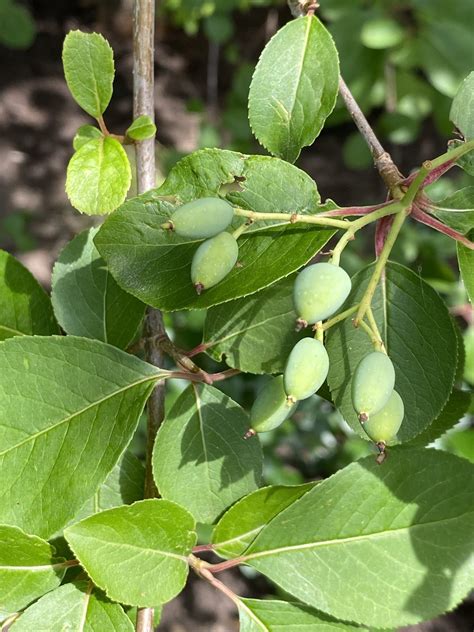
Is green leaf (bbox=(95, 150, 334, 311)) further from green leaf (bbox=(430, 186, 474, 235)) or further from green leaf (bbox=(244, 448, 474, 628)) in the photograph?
green leaf (bbox=(244, 448, 474, 628))

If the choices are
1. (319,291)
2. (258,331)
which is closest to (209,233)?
(319,291)

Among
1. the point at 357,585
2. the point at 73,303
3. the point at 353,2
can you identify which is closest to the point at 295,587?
the point at 357,585

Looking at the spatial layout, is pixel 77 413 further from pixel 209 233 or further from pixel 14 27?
pixel 14 27

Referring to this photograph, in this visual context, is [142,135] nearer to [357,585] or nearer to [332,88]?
[332,88]

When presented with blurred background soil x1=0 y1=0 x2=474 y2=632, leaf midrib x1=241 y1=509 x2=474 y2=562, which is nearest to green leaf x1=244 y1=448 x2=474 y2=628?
leaf midrib x1=241 y1=509 x2=474 y2=562

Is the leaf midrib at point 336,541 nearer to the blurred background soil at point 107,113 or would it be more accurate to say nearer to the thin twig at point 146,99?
the thin twig at point 146,99
